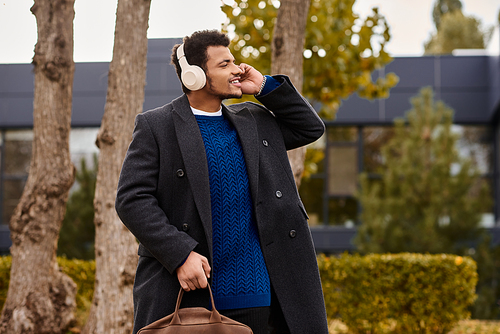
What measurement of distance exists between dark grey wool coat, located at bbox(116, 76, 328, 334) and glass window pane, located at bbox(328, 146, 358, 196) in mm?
11510

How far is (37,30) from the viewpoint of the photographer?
4.98 m

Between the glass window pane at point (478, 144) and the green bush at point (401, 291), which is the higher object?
the glass window pane at point (478, 144)

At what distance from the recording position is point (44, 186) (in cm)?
482

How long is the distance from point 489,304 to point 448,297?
3.21 metres

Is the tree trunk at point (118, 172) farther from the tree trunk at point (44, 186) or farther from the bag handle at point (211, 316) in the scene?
the bag handle at point (211, 316)

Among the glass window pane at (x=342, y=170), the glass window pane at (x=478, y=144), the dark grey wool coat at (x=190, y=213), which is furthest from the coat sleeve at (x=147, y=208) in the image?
the glass window pane at (x=478, y=144)

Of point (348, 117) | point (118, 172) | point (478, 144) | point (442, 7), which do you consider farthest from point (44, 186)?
point (442, 7)

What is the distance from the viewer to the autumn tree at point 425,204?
A: 9.03 metres

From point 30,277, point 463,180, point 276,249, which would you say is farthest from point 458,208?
point 276,249

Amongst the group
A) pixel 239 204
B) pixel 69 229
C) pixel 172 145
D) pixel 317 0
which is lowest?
pixel 69 229

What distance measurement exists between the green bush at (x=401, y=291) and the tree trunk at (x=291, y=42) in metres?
2.26

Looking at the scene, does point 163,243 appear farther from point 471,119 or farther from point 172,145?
point 471,119

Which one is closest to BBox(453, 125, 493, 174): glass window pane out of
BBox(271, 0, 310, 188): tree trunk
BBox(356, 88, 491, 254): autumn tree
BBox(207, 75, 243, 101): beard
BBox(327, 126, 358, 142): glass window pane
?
BBox(327, 126, 358, 142): glass window pane

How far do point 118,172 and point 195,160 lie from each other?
2.63m
